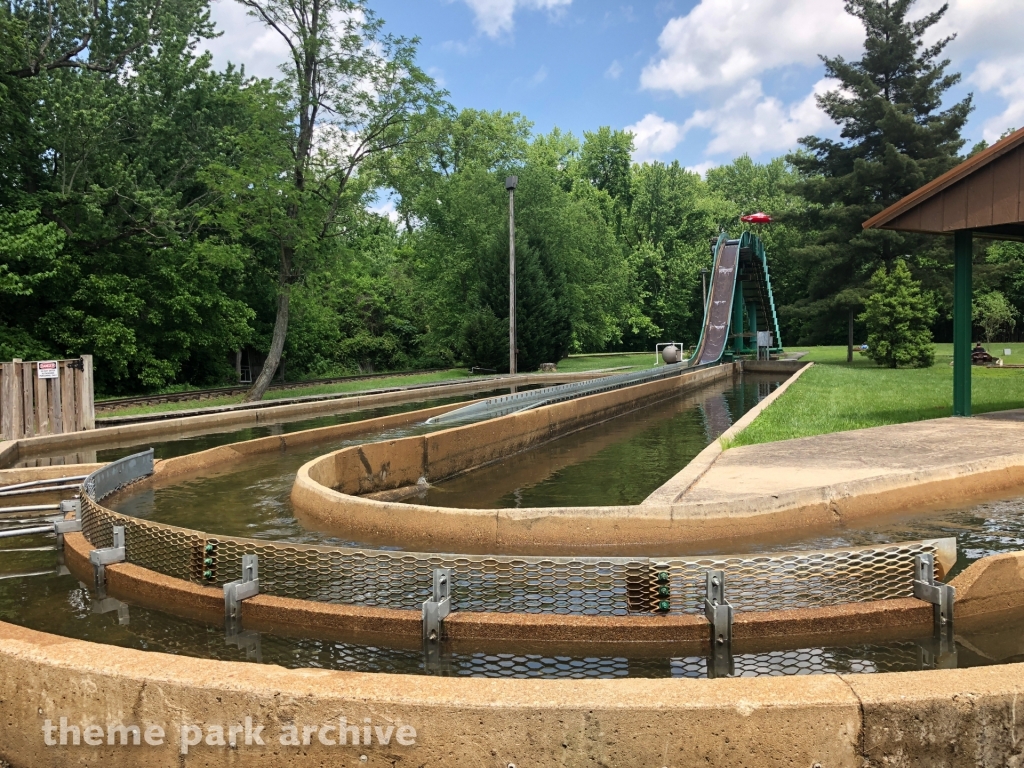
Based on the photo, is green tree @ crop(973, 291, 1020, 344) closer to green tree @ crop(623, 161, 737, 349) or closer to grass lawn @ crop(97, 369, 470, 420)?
green tree @ crop(623, 161, 737, 349)

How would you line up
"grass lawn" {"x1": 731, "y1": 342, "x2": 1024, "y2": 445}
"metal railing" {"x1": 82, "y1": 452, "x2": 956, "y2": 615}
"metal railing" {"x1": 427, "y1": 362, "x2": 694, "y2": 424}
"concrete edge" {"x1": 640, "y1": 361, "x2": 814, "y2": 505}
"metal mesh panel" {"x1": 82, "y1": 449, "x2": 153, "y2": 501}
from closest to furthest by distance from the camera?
"metal railing" {"x1": 82, "y1": 452, "x2": 956, "y2": 615} → "concrete edge" {"x1": 640, "y1": 361, "x2": 814, "y2": 505} → "metal mesh panel" {"x1": 82, "y1": 449, "x2": 153, "y2": 501} → "grass lawn" {"x1": 731, "y1": 342, "x2": 1024, "y2": 445} → "metal railing" {"x1": 427, "y1": 362, "x2": 694, "y2": 424}

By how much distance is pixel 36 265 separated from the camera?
20.3 meters

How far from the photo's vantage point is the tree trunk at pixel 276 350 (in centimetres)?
2346

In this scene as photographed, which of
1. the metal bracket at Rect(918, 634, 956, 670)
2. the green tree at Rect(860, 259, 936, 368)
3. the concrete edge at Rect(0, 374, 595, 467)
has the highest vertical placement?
the green tree at Rect(860, 259, 936, 368)

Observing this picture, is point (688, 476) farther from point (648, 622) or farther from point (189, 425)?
point (189, 425)

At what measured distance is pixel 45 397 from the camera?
14.6 meters

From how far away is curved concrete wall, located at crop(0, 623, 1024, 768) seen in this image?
259 cm

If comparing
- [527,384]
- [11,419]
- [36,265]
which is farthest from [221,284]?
[11,419]

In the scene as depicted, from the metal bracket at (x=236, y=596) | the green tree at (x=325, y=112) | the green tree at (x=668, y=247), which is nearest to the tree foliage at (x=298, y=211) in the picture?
the green tree at (x=325, y=112)

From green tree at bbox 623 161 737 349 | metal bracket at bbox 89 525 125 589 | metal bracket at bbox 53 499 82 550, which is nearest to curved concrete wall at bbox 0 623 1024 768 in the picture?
metal bracket at bbox 89 525 125 589

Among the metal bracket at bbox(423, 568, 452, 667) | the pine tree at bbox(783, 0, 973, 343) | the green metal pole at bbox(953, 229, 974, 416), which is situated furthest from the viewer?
the pine tree at bbox(783, 0, 973, 343)

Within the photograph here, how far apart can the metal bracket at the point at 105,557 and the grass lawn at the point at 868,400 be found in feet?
26.3

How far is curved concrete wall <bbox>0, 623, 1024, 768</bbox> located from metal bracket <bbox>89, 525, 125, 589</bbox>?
11.8 ft

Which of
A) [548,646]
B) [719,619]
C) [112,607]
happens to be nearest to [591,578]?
[548,646]
